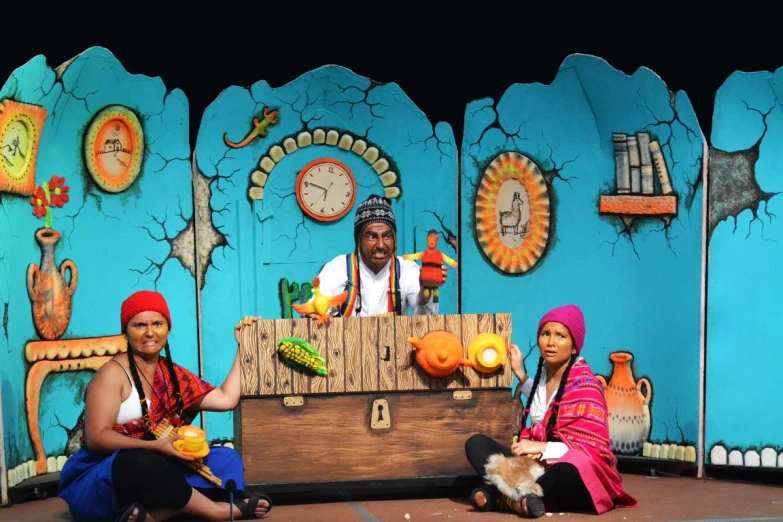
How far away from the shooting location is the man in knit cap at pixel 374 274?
6309 millimetres

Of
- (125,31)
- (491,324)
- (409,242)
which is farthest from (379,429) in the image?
(125,31)

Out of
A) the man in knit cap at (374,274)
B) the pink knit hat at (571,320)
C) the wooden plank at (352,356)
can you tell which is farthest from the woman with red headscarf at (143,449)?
the pink knit hat at (571,320)

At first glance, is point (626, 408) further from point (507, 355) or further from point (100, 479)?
point (100, 479)

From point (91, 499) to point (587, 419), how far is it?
2.40 meters

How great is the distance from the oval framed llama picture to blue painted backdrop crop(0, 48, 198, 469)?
6.53 feet

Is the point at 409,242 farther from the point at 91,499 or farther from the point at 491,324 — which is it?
the point at 91,499

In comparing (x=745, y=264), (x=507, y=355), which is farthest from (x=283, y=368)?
(x=745, y=264)

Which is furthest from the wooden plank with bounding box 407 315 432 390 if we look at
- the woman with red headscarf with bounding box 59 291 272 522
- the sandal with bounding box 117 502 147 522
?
the sandal with bounding box 117 502 147 522

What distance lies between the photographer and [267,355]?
5.55m

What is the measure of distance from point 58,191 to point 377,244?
1958 millimetres

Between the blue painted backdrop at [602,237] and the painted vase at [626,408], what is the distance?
0.19 ft

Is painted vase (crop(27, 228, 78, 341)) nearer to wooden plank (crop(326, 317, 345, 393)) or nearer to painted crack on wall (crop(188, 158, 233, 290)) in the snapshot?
painted crack on wall (crop(188, 158, 233, 290))

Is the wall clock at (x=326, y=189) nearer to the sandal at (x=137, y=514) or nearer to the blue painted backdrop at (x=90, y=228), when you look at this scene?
the blue painted backdrop at (x=90, y=228)

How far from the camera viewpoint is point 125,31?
22.2 ft
